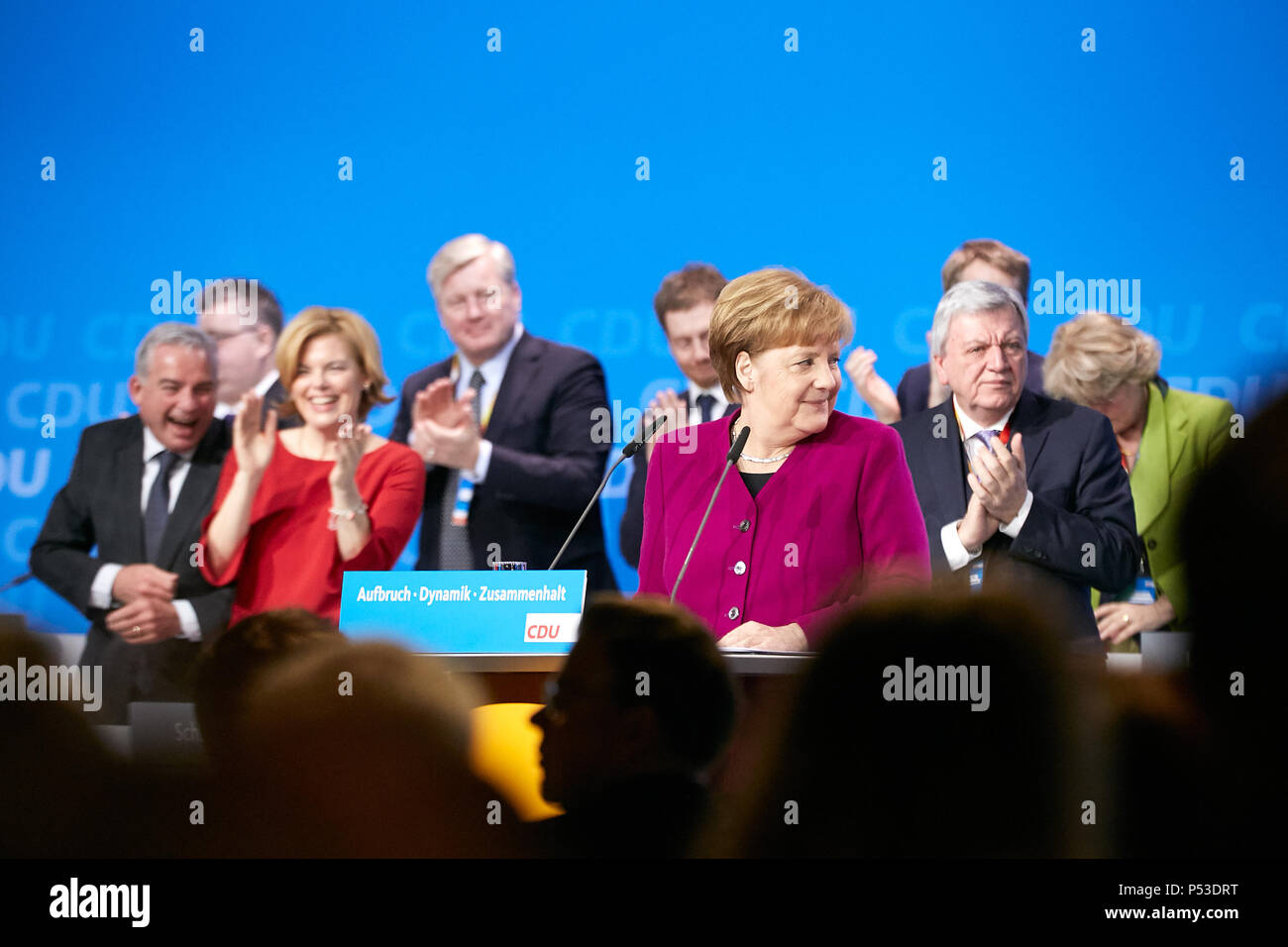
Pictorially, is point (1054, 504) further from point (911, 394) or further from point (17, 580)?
point (17, 580)

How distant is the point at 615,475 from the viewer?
13.4 ft

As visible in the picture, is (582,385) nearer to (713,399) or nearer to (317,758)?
(713,399)

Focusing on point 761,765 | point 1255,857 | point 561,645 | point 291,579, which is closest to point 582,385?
point 291,579

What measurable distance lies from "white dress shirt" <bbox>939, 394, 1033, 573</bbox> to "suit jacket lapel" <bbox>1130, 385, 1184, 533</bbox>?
414mm

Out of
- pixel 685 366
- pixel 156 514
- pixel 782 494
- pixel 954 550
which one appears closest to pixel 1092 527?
pixel 954 550

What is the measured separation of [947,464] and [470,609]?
149cm

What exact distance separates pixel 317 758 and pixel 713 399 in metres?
2.46

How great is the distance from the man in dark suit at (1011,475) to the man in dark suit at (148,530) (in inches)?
87.8

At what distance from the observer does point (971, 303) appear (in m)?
A: 3.56

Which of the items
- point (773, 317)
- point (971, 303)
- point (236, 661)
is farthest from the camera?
point (971, 303)

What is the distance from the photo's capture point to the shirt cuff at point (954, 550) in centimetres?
344

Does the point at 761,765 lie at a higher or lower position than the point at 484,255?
lower

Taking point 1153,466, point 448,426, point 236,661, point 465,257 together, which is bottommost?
point 236,661

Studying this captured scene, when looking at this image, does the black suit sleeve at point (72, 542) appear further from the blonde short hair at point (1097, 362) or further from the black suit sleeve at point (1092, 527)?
the blonde short hair at point (1097, 362)
